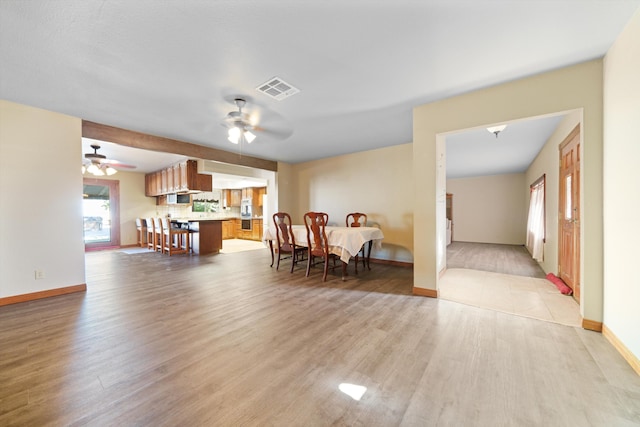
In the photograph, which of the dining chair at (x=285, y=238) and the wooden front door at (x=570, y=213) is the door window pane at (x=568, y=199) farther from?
the dining chair at (x=285, y=238)

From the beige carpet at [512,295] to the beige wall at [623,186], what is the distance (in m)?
0.49

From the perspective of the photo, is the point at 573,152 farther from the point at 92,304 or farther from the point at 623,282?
the point at 92,304

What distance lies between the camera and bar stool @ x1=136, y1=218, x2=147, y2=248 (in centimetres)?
753

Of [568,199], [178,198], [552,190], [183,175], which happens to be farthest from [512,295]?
[178,198]

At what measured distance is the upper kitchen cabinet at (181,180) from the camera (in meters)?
6.06

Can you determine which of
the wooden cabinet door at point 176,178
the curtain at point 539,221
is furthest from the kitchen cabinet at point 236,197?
the curtain at point 539,221

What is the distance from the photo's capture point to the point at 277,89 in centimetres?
257

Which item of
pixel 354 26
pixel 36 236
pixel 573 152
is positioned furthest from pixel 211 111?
pixel 573 152

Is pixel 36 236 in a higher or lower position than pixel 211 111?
lower

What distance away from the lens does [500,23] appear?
1.69 m

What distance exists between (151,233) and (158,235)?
22.3 inches

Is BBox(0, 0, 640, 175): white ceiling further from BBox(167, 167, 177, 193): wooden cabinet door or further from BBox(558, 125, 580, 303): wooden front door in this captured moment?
BBox(167, 167, 177, 193): wooden cabinet door

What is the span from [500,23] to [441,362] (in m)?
2.41

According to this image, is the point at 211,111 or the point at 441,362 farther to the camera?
the point at 211,111
